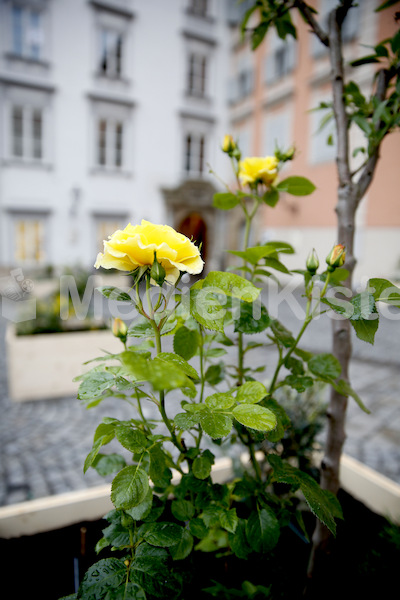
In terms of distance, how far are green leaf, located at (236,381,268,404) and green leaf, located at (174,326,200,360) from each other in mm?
103

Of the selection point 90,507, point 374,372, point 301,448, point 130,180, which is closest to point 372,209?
point 374,372

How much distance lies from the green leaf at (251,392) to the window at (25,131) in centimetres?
1067

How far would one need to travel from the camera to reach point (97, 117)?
1025 cm

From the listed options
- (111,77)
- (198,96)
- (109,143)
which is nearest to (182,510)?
(109,143)

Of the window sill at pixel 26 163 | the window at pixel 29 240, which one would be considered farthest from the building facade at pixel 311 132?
the window at pixel 29 240

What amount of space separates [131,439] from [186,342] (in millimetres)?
172

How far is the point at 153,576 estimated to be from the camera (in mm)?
565

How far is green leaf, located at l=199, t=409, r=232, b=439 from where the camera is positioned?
515mm

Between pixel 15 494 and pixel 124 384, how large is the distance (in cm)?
184

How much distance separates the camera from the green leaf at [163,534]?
0.60 meters

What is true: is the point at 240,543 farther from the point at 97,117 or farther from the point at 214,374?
the point at 97,117

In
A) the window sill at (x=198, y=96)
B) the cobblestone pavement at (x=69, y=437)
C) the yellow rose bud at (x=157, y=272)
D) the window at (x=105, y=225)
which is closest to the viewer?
the yellow rose bud at (x=157, y=272)

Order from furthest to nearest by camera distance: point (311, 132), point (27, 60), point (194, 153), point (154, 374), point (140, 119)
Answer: point (194, 153) → point (140, 119) → point (27, 60) → point (311, 132) → point (154, 374)

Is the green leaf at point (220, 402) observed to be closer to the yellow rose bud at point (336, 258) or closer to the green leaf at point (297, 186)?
the yellow rose bud at point (336, 258)
